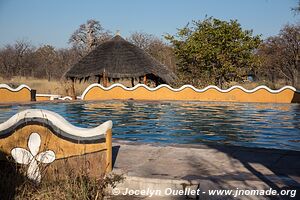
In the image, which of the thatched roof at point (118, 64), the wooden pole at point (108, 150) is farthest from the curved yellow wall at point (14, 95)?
the wooden pole at point (108, 150)

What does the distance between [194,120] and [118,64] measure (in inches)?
467

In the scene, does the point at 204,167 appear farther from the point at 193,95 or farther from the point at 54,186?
the point at 193,95

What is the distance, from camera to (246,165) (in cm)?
457

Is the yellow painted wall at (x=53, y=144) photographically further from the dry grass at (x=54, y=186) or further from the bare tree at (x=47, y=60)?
the bare tree at (x=47, y=60)

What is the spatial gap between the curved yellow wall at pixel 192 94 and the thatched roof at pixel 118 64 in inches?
125

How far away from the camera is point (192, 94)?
60.7 feet

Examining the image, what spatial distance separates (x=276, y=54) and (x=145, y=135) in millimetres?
30491

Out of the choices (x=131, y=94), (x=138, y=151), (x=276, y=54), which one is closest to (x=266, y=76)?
(x=276, y=54)

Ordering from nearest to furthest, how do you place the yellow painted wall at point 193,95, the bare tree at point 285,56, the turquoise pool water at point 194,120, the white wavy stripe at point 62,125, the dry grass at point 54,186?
the dry grass at point 54,186 → the white wavy stripe at point 62,125 → the turquoise pool water at point 194,120 → the yellow painted wall at point 193,95 → the bare tree at point 285,56

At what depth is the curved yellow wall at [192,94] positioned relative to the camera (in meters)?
17.6

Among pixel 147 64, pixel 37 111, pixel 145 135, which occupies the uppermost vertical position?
pixel 147 64

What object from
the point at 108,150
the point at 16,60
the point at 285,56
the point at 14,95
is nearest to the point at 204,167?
the point at 108,150

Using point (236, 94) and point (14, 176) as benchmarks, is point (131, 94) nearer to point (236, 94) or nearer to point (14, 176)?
point (236, 94)

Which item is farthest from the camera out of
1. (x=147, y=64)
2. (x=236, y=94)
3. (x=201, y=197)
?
(x=147, y=64)
